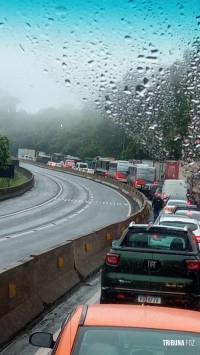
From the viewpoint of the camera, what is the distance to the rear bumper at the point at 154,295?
34.0 feet

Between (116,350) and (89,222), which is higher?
(116,350)

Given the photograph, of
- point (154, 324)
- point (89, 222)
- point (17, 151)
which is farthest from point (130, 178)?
point (154, 324)

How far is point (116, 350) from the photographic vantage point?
4.43 meters

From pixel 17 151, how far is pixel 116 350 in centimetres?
13426

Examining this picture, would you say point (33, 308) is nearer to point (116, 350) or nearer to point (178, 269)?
point (178, 269)

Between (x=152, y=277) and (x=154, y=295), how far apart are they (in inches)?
10.2

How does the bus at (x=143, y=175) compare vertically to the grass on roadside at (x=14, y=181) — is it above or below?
above

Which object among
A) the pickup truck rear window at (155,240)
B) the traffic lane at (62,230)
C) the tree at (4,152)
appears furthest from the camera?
the tree at (4,152)

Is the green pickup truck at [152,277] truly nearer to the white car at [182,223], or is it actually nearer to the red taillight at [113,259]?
the red taillight at [113,259]

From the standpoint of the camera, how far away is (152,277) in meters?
10.5

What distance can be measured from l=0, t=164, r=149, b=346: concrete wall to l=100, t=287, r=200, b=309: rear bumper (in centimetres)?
113

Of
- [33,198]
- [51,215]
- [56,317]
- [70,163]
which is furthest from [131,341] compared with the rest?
[70,163]

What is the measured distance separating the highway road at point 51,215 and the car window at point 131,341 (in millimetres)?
8203

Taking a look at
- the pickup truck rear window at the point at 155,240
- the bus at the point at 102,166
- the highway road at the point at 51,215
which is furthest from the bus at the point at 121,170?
the pickup truck rear window at the point at 155,240
